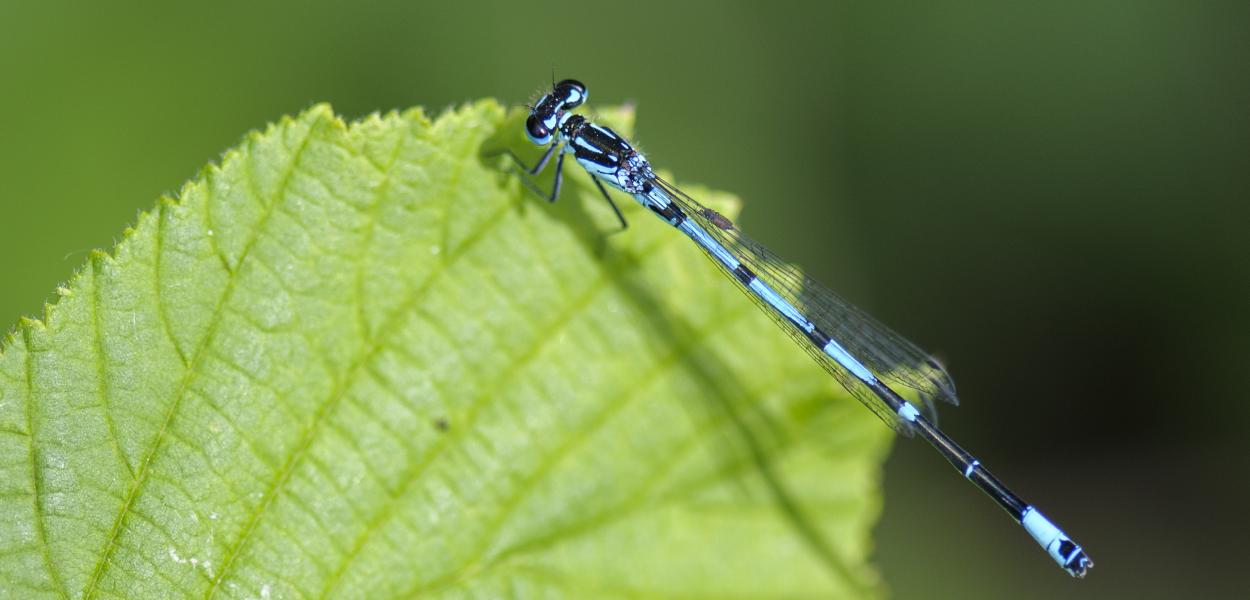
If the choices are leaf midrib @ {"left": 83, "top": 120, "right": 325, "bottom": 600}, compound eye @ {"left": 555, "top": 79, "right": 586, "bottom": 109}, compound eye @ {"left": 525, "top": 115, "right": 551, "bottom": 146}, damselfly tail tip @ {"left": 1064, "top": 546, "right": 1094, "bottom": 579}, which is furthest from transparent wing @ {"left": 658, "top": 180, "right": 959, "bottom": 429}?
leaf midrib @ {"left": 83, "top": 120, "right": 325, "bottom": 600}

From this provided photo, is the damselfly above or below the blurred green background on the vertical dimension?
below

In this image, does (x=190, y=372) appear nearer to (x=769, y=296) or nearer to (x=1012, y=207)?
(x=769, y=296)

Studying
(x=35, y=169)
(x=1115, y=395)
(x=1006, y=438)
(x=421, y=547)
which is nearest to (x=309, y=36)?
(x=35, y=169)

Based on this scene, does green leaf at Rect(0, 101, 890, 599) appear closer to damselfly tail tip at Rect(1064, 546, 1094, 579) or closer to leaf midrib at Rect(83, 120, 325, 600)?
leaf midrib at Rect(83, 120, 325, 600)

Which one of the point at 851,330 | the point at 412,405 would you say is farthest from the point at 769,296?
the point at 412,405

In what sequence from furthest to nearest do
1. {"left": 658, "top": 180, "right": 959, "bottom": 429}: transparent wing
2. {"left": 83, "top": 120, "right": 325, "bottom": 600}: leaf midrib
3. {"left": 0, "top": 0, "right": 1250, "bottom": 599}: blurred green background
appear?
1. {"left": 0, "top": 0, "right": 1250, "bottom": 599}: blurred green background
2. {"left": 658, "top": 180, "right": 959, "bottom": 429}: transparent wing
3. {"left": 83, "top": 120, "right": 325, "bottom": 600}: leaf midrib

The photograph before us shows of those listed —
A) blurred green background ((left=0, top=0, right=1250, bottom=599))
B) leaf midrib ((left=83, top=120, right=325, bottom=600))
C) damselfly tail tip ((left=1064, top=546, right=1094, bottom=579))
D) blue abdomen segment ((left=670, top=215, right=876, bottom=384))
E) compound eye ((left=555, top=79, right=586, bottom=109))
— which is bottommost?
leaf midrib ((left=83, top=120, right=325, bottom=600))
